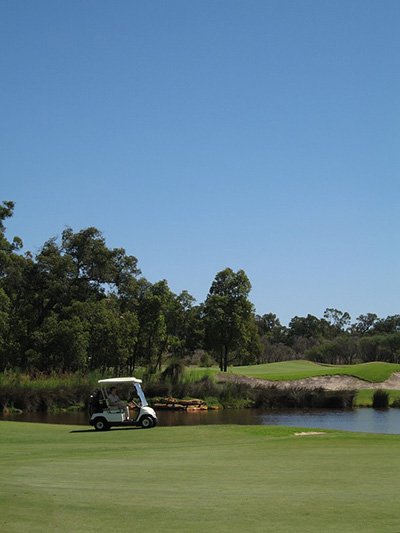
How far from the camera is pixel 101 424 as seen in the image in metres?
23.7

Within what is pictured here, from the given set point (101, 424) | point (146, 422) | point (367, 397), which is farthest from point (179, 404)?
point (101, 424)

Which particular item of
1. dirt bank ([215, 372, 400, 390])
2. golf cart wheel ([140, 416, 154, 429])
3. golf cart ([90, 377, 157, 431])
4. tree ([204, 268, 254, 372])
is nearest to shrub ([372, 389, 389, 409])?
dirt bank ([215, 372, 400, 390])

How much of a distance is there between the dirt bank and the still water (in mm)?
7715

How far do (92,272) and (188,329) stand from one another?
18.3 m

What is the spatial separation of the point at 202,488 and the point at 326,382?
44.0 m

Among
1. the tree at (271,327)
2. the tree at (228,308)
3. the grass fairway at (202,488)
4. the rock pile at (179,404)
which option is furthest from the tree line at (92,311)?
the tree at (271,327)

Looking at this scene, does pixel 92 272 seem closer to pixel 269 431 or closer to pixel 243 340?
pixel 243 340

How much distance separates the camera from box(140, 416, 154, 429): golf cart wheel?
23.9 m

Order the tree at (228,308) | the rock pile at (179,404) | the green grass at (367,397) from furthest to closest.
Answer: the tree at (228,308)
the green grass at (367,397)
the rock pile at (179,404)

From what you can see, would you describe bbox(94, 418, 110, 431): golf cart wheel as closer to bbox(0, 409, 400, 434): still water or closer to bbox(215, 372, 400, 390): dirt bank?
bbox(0, 409, 400, 434): still water

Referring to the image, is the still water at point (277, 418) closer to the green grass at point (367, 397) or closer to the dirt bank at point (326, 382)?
the green grass at point (367, 397)

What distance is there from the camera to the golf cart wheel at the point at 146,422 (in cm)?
2391

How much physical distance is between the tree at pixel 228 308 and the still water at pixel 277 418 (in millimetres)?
19356

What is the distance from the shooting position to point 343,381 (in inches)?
2015
